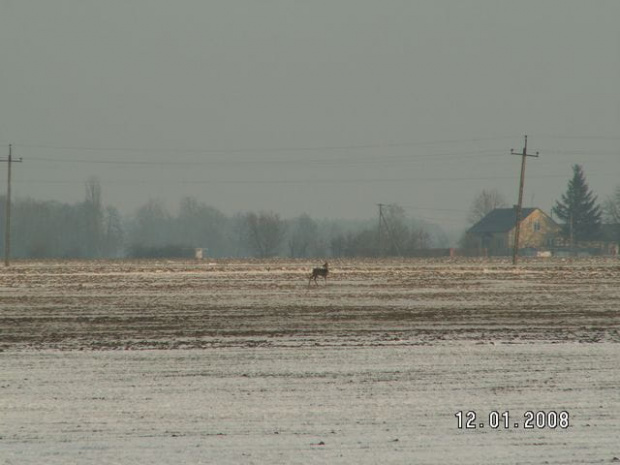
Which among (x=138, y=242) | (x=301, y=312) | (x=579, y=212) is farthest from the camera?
(x=138, y=242)

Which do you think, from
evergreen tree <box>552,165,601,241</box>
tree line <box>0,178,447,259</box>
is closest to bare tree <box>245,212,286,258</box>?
tree line <box>0,178,447,259</box>

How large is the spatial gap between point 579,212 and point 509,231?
9.94 metres

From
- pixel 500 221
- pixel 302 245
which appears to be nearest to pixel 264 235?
pixel 302 245

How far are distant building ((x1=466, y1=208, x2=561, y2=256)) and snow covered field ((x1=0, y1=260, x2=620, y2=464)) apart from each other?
107540 millimetres

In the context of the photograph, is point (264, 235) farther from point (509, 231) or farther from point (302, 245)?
point (509, 231)

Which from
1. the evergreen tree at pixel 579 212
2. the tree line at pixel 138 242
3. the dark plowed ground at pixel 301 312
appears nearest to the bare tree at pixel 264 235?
the tree line at pixel 138 242

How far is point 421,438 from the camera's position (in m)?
11.1

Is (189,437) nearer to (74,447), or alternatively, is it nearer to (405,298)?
(74,447)

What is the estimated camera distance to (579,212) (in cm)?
13100

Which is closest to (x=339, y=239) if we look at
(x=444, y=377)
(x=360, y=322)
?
(x=360, y=322)

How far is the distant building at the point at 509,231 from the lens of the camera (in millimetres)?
→ 137125

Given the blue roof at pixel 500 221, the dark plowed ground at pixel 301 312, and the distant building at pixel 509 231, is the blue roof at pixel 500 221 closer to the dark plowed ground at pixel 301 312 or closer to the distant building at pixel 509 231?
the distant building at pixel 509 231

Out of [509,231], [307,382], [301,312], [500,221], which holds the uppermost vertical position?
[500,221]

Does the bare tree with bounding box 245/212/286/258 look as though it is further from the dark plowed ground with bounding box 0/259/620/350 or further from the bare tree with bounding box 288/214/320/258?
the dark plowed ground with bounding box 0/259/620/350
